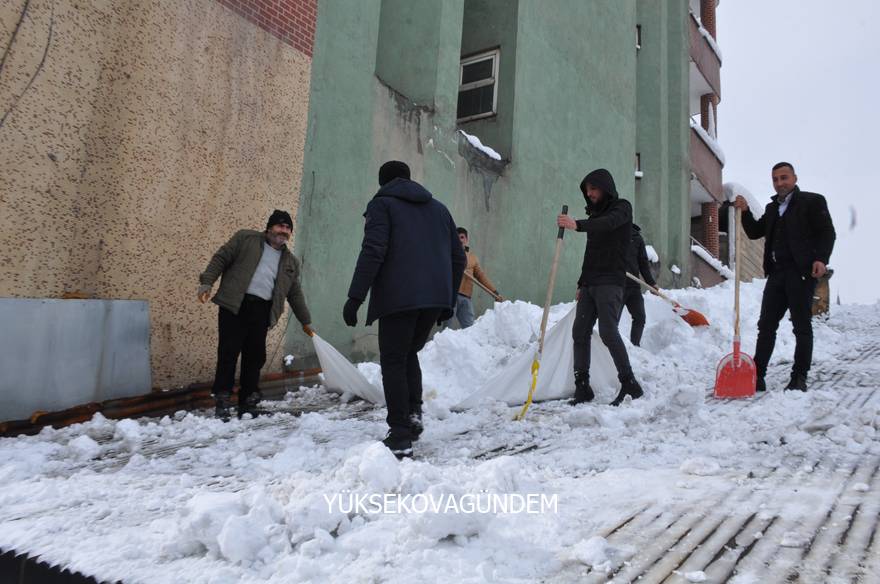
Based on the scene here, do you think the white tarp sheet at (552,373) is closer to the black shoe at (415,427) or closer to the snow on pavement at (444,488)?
the snow on pavement at (444,488)

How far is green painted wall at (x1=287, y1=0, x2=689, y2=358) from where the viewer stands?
6.45m

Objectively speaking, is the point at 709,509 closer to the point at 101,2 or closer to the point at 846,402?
the point at 846,402

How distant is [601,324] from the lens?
4.83 metres

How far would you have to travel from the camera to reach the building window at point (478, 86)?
9.78 m

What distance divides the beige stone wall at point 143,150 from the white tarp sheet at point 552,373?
A: 2316mm

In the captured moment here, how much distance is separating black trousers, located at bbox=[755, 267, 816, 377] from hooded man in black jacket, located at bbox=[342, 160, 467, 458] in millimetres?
3001

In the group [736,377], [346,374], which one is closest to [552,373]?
[736,377]

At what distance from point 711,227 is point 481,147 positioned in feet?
43.4

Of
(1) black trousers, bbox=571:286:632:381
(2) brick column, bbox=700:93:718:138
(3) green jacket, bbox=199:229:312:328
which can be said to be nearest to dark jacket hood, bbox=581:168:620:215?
(1) black trousers, bbox=571:286:632:381

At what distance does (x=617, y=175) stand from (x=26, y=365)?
1107 cm

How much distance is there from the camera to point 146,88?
15.7 feet

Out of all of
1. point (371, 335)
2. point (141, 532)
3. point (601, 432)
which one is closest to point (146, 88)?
point (371, 335)

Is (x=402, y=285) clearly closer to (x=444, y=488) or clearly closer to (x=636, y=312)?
(x=444, y=488)

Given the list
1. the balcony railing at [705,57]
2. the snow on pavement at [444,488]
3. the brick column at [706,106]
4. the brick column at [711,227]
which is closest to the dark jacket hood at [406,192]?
the snow on pavement at [444,488]
